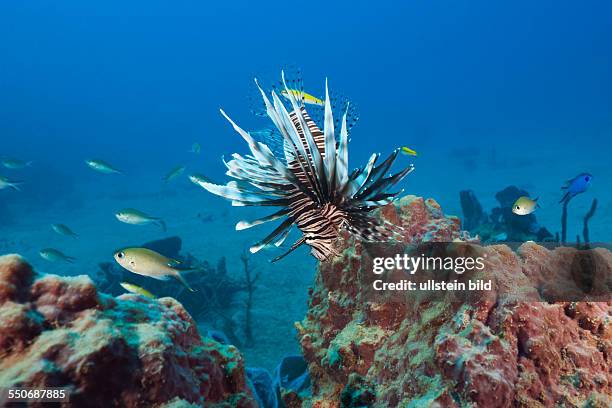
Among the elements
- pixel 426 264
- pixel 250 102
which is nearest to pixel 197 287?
pixel 250 102

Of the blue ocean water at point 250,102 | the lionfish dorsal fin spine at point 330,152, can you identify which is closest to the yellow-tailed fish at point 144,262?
the lionfish dorsal fin spine at point 330,152

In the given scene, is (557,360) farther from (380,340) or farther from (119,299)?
(119,299)

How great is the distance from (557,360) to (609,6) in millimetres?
146647

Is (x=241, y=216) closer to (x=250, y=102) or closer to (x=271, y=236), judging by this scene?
(x=250, y=102)

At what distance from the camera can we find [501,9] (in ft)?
392

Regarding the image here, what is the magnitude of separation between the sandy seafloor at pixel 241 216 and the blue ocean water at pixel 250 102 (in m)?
0.14

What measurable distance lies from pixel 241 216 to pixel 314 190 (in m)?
16.9

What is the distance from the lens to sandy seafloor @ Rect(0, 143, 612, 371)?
8.34 m

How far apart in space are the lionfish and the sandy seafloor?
465 centimetres

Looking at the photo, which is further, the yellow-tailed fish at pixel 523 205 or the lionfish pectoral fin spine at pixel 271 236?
the yellow-tailed fish at pixel 523 205

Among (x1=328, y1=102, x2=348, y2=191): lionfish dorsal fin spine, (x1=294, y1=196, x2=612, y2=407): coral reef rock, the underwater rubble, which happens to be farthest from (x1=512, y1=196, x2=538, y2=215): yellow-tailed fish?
the underwater rubble

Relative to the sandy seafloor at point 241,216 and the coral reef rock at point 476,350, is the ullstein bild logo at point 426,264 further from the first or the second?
the sandy seafloor at point 241,216

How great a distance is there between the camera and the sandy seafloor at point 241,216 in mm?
8344

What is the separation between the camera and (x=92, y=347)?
121 cm
